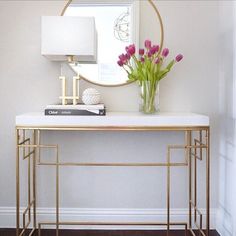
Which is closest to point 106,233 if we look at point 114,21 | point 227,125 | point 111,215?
point 111,215

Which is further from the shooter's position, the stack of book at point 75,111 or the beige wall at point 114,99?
the beige wall at point 114,99

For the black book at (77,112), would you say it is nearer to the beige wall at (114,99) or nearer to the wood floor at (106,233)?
the beige wall at (114,99)

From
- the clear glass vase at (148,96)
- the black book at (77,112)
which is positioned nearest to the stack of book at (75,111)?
the black book at (77,112)

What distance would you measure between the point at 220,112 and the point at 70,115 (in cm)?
99

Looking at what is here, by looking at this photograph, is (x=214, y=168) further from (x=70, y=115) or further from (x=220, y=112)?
(x=70, y=115)

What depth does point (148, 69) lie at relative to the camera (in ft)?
6.33

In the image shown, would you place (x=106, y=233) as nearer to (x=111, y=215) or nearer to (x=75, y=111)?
(x=111, y=215)

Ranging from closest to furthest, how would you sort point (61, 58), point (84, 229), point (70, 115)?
point (70, 115) → point (61, 58) → point (84, 229)

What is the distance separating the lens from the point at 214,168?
2.19 meters

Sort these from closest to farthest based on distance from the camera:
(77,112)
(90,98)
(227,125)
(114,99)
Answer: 1. (77,112)
2. (90,98)
3. (227,125)
4. (114,99)

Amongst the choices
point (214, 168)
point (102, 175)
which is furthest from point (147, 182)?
point (214, 168)

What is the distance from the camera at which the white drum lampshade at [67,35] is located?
5.93 feet

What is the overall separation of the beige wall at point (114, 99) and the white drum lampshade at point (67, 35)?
13.1 inches

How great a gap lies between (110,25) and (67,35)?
41 centimetres
